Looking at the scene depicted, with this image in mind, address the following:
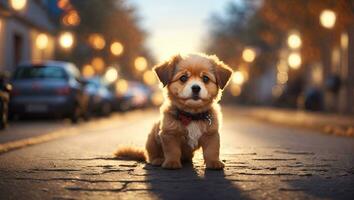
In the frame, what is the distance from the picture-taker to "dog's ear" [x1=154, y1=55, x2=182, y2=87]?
21.5 ft

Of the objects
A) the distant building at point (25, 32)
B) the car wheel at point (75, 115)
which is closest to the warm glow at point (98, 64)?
the distant building at point (25, 32)

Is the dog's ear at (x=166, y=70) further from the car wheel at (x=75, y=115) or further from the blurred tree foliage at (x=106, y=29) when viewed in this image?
the blurred tree foliage at (x=106, y=29)

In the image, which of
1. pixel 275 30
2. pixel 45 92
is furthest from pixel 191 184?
pixel 275 30

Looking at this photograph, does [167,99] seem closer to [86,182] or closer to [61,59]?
[86,182]

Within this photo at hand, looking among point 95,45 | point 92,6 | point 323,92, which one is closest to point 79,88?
point 323,92

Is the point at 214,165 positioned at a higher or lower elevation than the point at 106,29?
lower

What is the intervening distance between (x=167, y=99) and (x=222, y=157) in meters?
1.63

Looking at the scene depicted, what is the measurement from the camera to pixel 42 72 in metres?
19.3

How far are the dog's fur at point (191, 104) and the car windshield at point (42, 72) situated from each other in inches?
509

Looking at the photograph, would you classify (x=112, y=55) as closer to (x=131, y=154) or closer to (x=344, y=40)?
(x=344, y=40)

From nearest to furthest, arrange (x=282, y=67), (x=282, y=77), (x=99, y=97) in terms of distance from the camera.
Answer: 1. (x=99, y=97)
2. (x=282, y=77)
3. (x=282, y=67)

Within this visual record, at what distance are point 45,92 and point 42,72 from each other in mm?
885

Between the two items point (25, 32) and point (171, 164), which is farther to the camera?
point (25, 32)

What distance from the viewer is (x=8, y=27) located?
93.0 feet
